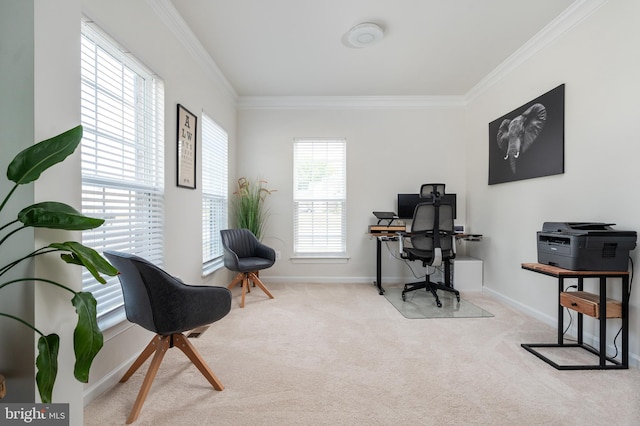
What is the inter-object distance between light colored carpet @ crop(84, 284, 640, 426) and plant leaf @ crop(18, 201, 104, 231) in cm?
114

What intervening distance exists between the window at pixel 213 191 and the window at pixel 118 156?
1.01m

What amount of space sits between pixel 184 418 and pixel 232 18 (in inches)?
116

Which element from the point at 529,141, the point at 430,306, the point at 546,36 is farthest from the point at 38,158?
the point at 546,36

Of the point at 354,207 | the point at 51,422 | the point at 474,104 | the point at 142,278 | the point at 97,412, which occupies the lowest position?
the point at 97,412

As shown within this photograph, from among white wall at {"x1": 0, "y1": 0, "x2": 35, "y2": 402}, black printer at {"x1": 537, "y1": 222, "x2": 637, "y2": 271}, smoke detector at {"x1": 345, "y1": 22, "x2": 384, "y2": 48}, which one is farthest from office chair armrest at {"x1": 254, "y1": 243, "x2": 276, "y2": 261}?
black printer at {"x1": 537, "y1": 222, "x2": 637, "y2": 271}

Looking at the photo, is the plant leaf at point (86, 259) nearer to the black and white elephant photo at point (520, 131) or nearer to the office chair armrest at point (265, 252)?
the office chair armrest at point (265, 252)

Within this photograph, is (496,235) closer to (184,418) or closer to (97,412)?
(184,418)

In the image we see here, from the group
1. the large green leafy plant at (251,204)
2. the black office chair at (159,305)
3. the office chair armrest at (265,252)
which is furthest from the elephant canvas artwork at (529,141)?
the black office chair at (159,305)

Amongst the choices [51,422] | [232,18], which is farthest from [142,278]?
[232,18]

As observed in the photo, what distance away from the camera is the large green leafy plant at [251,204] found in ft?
13.9

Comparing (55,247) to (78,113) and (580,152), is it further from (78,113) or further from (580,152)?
(580,152)

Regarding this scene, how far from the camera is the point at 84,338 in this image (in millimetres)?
1082

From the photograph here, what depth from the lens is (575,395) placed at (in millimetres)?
1780

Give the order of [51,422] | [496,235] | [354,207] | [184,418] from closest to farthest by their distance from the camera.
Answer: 1. [51,422]
2. [184,418]
3. [496,235]
4. [354,207]
